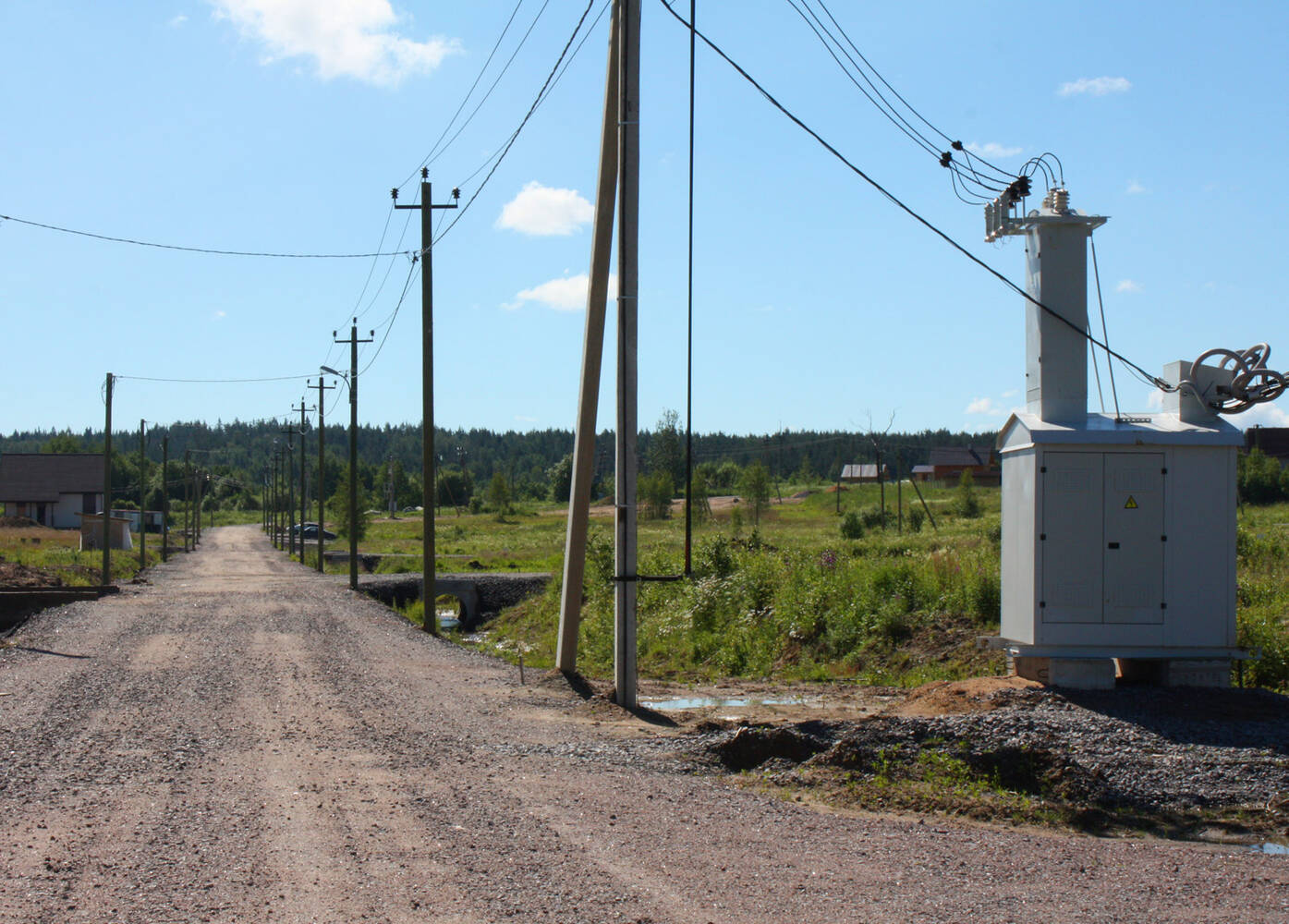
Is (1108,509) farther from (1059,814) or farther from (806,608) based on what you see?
(806,608)

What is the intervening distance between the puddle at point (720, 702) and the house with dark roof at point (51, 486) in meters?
81.6

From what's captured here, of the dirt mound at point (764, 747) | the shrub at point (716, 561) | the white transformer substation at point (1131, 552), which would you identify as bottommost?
the dirt mound at point (764, 747)

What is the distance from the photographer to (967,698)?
Result: 10.2 meters

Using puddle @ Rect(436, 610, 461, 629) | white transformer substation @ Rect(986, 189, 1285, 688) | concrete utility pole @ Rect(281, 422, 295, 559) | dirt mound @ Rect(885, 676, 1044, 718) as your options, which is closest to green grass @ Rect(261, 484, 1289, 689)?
white transformer substation @ Rect(986, 189, 1285, 688)

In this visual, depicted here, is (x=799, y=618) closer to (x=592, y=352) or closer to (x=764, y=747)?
(x=592, y=352)

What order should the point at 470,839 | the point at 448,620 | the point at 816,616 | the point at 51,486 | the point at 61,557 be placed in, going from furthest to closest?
the point at 51,486
the point at 61,557
the point at 448,620
the point at 816,616
the point at 470,839

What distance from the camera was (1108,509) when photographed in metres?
10.2

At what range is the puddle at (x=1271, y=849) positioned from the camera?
6.69m

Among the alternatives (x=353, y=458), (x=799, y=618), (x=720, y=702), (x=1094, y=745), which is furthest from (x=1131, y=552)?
(x=353, y=458)

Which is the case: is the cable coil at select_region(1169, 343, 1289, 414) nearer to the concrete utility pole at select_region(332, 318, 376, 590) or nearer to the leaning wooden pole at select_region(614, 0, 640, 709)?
the leaning wooden pole at select_region(614, 0, 640, 709)

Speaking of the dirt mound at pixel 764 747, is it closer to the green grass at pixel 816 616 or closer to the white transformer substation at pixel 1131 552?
the white transformer substation at pixel 1131 552

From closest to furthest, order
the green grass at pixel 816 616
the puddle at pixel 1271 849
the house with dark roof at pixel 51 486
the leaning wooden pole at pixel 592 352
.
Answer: the puddle at pixel 1271 849
the leaning wooden pole at pixel 592 352
the green grass at pixel 816 616
the house with dark roof at pixel 51 486

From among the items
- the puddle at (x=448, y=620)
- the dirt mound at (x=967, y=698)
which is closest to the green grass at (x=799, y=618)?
the dirt mound at (x=967, y=698)

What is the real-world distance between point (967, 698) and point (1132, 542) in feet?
7.05
